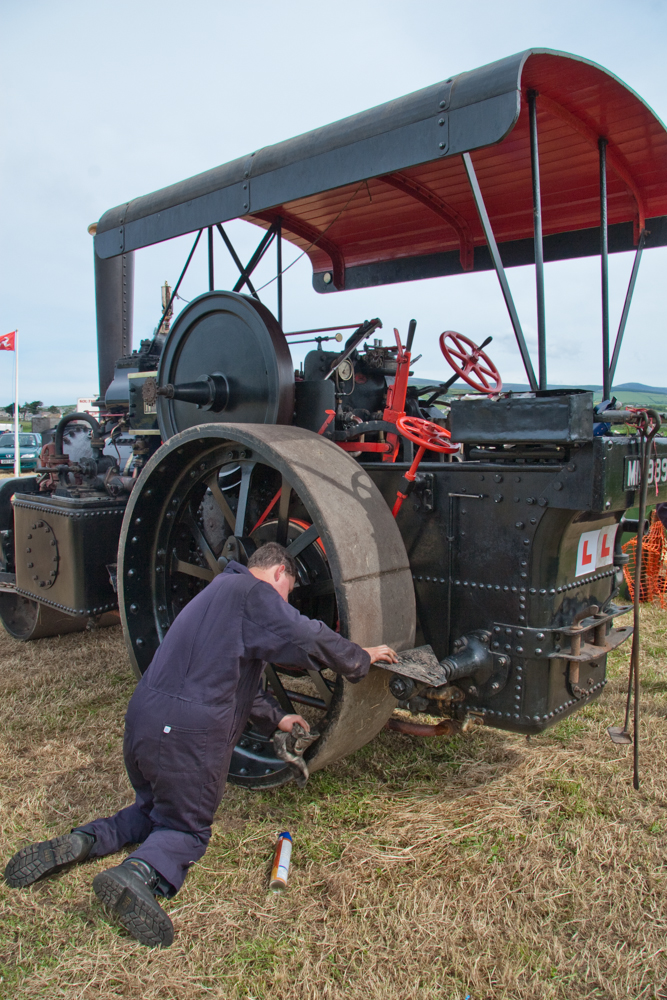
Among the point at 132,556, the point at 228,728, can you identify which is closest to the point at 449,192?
the point at 132,556

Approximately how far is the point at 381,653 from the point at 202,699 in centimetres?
53

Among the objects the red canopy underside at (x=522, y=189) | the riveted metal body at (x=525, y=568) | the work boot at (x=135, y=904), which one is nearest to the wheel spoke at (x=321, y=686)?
the riveted metal body at (x=525, y=568)

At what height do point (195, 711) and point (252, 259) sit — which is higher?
point (252, 259)

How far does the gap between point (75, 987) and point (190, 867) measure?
0.45 m

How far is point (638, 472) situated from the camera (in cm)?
209

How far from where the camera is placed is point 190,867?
2068 mm

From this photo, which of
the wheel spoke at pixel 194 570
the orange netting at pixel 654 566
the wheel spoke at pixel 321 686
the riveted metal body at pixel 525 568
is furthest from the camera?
the orange netting at pixel 654 566

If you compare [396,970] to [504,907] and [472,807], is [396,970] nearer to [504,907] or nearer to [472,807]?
[504,907]

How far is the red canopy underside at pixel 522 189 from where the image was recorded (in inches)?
91.0

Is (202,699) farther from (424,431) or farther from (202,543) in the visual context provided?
(424,431)

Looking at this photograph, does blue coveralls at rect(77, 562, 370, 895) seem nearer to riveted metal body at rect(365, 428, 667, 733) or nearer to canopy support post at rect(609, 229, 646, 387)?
riveted metal body at rect(365, 428, 667, 733)

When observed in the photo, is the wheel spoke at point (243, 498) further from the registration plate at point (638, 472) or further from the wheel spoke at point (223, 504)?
the registration plate at point (638, 472)

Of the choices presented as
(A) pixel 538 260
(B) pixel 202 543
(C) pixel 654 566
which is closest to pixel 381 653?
(B) pixel 202 543

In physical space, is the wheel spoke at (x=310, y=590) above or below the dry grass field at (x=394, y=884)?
above
